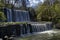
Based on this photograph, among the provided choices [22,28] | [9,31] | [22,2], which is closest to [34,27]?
[22,28]

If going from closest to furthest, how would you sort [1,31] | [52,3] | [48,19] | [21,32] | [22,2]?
[1,31] < [21,32] < [48,19] < [52,3] < [22,2]

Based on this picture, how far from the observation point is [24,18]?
27266mm

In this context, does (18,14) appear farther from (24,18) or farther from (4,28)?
(4,28)

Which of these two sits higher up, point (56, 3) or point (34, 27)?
point (56, 3)

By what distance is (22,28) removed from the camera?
52.6 ft

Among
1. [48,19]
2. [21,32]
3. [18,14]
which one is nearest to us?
[21,32]

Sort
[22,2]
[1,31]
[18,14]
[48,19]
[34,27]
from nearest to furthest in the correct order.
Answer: [1,31] < [34,27] < [18,14] < [48,19] < [22,2]

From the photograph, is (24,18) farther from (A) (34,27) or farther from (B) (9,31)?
(B) (9,31)

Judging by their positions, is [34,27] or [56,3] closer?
[34,27]

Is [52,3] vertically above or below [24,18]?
above

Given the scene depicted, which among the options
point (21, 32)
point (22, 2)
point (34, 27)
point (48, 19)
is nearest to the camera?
point (21, 32)

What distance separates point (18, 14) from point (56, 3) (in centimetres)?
781

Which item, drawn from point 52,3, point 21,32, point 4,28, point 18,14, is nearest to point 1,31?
point 4,28

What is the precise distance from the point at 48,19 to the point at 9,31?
15391mm
